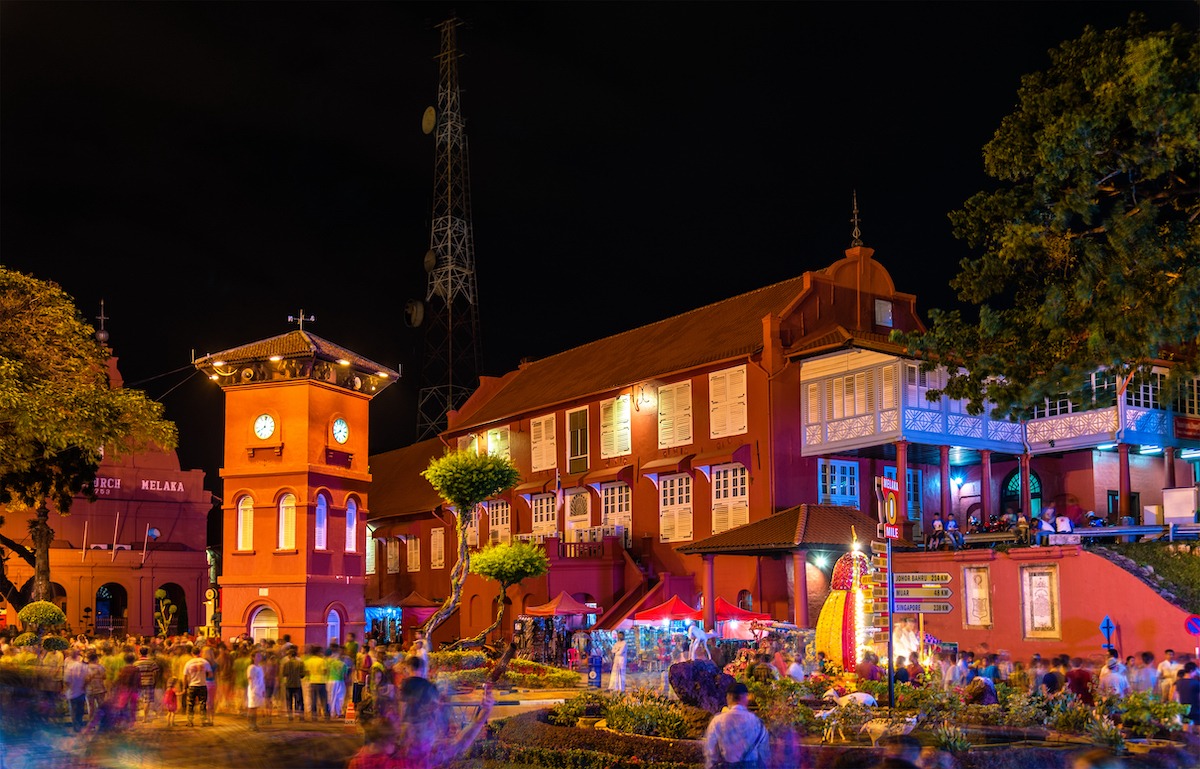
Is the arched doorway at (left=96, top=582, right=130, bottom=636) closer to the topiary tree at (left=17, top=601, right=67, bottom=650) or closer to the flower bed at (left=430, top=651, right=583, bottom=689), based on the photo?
the topiary tree at (left=17, top=601, right=67, bottom=650)

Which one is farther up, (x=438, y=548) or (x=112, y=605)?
(x=438, y=548)

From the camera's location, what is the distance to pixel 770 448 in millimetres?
36156

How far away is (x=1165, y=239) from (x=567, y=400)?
26.5m

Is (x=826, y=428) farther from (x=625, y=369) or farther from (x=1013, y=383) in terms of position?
(x=1013, y=383)

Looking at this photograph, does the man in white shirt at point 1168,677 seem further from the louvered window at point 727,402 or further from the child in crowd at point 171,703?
the louvered window at point 727,402

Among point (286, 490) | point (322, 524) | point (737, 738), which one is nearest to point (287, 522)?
point (286, 490)

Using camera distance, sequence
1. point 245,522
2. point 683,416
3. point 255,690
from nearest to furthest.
Result: point 255,690 → point 245,522 → point 683,416

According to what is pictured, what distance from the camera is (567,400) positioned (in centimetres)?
4434

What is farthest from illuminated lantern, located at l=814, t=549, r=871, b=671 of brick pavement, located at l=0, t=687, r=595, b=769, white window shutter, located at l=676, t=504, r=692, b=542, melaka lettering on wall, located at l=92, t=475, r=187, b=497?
melaka lettering on wall, located at l=92, t=475, r=187, b=497

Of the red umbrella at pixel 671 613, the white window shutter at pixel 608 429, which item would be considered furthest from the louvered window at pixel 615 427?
the red umbrella at pixel 671 613

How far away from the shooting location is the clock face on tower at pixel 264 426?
38.3 m

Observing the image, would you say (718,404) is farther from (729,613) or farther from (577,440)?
(577,440)

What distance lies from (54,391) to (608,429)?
69.8 ft

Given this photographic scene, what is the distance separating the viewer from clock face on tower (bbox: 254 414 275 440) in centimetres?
3828
